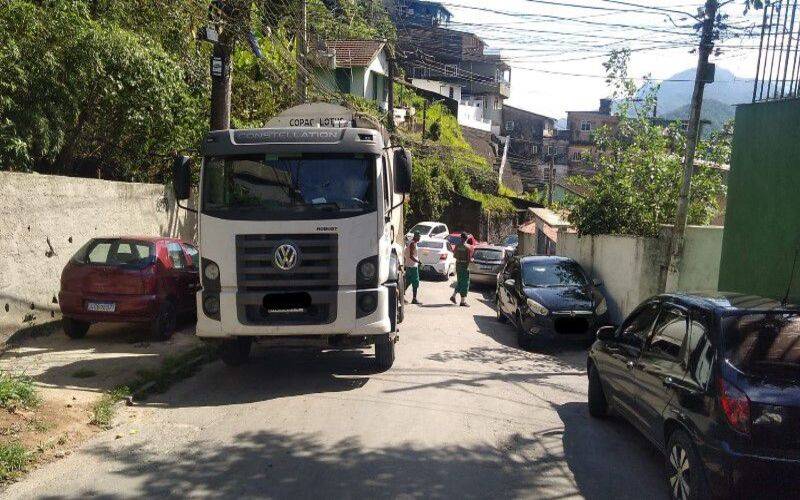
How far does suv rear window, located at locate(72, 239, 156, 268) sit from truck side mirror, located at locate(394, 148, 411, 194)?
405 cm

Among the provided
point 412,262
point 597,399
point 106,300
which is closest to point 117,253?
point 106,300

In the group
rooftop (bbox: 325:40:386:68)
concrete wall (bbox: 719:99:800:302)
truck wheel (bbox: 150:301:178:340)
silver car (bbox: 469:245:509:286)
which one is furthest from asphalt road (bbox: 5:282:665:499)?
rooftop (bbox: 325:40:386:68)

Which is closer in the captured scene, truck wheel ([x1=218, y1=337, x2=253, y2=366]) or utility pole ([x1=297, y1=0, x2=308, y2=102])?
truck wheel ([x1=218, y1=337, x2=253, y2=366])

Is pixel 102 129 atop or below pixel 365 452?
atop

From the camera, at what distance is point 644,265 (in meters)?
12.3

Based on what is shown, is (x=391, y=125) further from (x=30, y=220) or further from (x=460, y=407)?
(x=460, y=407)

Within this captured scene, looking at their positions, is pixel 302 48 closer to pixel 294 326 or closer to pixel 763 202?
pixel 294 326

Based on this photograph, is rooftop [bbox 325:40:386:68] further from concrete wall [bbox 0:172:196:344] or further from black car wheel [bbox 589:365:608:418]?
black car wheel [bbox 589:365:608:418]

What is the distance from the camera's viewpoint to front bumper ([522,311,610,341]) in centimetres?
1123

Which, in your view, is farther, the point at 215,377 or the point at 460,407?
the point at 215,377

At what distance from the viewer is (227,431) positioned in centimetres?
618

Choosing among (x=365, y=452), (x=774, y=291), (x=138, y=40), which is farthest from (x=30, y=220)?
(x=774, y=291)

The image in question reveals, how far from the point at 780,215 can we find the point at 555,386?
3.86 meters

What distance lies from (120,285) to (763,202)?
9.23 metres
